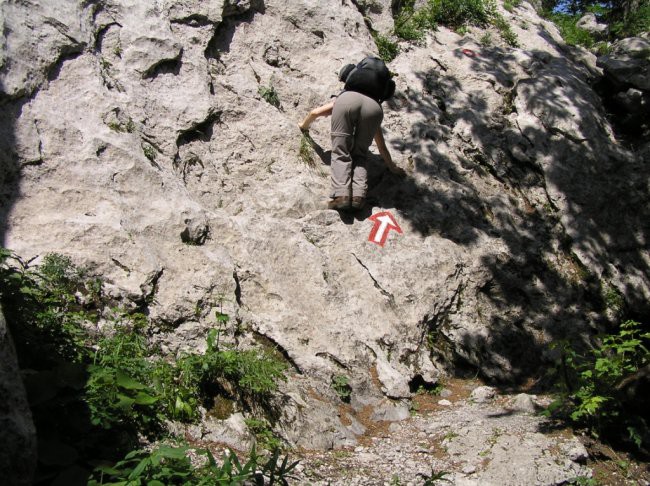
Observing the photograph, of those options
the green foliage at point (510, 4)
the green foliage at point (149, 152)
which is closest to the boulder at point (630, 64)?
the green foliage at point (510, 4)

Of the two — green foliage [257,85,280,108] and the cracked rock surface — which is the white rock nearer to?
the cracked rock surface

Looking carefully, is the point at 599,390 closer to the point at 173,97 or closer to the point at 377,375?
the point at 377,375

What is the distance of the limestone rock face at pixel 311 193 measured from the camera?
5.06m

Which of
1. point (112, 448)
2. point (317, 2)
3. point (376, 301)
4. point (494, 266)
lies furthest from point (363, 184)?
point (112, 448)

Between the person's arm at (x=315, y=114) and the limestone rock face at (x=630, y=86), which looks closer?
the person's arm at (x=315, y=114)

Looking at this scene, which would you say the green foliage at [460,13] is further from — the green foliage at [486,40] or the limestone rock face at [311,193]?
the limestone rock face at [311,193]

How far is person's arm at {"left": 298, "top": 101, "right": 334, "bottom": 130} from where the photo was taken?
6.66m

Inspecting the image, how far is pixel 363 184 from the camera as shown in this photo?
6.52 m

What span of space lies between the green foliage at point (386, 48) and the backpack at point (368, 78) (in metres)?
1.93

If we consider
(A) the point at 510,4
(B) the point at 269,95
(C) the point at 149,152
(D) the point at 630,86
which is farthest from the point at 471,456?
(A) the point at 510,4

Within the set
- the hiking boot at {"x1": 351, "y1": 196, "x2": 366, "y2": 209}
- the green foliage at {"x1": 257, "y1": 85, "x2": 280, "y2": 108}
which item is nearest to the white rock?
the hiking boot at {"x1": 351, "y1": 196, "x2": 366, "y2": 209}

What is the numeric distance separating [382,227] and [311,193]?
919mm

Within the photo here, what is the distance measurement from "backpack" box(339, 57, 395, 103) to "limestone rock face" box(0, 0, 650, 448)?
2.90ft

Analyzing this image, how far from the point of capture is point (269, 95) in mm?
7070
